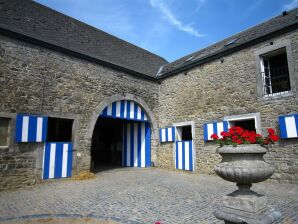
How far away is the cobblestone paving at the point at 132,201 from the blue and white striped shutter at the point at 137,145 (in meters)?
4.02

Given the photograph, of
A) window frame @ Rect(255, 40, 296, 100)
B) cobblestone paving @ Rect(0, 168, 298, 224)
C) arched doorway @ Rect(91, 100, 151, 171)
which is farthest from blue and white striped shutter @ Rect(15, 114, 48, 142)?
window frame @ Rect(255, 40, 296, 100)

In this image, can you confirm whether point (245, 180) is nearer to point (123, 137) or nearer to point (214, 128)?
point (214, 128)

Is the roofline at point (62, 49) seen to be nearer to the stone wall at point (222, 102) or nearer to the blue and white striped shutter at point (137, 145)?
the stone wall at point (222, 102)

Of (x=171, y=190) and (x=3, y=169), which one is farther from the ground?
(x=3, y=169)

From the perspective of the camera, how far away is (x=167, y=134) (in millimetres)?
10016

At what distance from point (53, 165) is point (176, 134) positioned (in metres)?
5.19

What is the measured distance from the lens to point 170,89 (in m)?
10.3

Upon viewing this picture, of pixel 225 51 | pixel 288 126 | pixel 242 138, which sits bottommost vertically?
pixel 242 138

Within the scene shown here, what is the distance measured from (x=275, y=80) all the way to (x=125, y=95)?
5.67m

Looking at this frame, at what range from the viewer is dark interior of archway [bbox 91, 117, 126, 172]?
1233cm

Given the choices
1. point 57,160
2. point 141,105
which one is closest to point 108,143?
point 141,105

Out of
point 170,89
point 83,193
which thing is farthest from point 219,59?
point 83,193

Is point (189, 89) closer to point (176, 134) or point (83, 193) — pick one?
point (176, 134)

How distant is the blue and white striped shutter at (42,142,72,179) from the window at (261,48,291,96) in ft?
22.4
